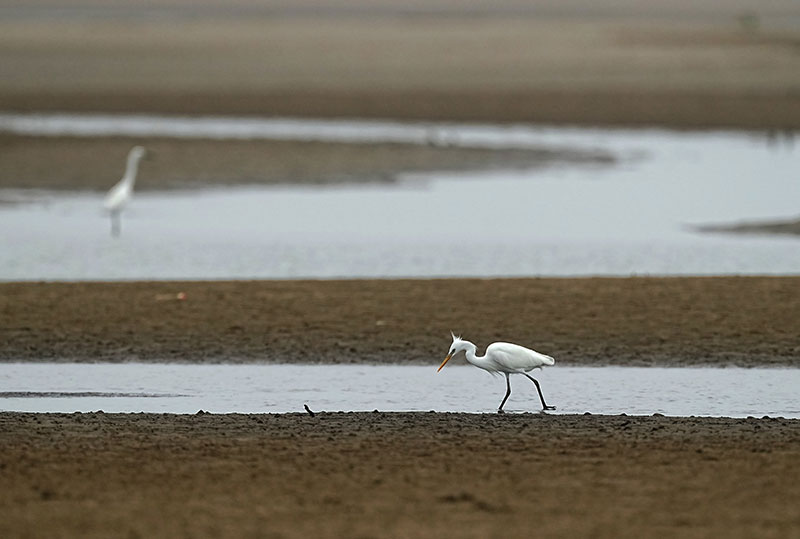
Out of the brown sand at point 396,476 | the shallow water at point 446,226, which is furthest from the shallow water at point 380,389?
the shallow water at point 446,226

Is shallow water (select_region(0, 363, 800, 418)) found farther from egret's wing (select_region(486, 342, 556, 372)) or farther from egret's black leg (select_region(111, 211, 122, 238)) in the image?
egret's black leg (select_region(111, 211, 122, 238))

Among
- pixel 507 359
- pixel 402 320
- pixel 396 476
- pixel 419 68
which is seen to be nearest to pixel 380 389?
pixel 507 359

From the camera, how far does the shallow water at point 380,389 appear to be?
437 inches

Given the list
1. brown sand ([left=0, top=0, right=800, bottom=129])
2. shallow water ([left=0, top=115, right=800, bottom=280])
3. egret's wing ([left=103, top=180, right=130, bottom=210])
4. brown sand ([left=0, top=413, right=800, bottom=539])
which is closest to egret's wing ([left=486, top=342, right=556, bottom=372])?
brown sand ([left=0, top=413, right=800, bottom=539])

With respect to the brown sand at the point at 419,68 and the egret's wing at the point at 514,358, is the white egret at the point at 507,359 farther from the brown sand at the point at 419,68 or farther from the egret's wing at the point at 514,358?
the brown sand at the point at 419,68

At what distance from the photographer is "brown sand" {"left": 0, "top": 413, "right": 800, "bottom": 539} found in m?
7.49

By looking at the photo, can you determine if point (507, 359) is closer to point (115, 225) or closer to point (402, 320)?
point (402, 320)

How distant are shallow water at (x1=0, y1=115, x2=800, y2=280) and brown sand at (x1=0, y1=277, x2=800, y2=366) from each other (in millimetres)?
2930

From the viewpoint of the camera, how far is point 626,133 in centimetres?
4125

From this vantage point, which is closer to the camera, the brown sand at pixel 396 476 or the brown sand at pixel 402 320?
the brown sand at pixel 396 476

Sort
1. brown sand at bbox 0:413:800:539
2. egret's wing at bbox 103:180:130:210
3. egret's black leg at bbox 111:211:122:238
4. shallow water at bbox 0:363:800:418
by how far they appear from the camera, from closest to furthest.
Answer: brown sand at bbox 0:413:800:539 → shallow water at bbox 0:363:800:418 → egret's black leg at bbox 111:211:122:238 → egret's wing at bbox 103:180:130:210

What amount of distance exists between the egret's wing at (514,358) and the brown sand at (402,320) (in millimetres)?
2274

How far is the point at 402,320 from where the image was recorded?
14.1 metres

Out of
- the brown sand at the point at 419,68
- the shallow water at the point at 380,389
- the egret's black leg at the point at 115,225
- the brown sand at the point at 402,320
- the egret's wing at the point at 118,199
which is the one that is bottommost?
the shallow water at the point at 380,389
